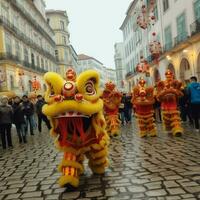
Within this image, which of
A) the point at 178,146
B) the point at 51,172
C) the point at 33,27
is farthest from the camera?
the point at 33,27

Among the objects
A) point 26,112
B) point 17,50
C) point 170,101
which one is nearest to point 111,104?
point 170,101

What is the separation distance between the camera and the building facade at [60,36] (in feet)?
234

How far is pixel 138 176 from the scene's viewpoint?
6508mm

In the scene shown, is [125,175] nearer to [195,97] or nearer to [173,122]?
[173,122]

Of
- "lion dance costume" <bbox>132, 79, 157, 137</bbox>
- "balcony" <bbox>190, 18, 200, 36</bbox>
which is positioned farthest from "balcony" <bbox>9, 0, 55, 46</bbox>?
"lion dance costume" <bbox>132, 79, 157, 137</bbox>

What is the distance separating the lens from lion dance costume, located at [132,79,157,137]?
37.1 ft

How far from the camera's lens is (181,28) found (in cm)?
2792

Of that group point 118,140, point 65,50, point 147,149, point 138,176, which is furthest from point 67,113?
point 65,50

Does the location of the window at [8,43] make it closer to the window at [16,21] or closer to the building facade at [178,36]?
the window at [16,21]

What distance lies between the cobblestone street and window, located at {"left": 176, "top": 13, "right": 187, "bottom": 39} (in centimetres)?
1825

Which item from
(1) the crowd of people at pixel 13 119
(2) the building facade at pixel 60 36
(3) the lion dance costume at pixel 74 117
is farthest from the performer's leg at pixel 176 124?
(2) the building facade at pixel 60 36

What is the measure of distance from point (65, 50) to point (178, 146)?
6556cm

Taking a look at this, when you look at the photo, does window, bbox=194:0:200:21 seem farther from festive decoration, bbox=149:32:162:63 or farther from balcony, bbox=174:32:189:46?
festive decoration, bbox=149:32:162:63

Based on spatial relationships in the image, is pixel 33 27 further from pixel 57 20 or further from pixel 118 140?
pixel 118 140
